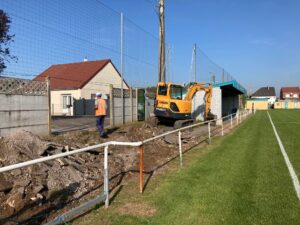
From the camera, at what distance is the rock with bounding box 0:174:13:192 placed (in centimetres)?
593

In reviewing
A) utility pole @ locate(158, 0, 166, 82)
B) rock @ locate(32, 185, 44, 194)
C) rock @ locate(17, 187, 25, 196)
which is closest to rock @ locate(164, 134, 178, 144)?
rock @ locate(32, 185, 44, 194)

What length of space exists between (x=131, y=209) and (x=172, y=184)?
1.76m

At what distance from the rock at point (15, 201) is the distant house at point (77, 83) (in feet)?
93.0

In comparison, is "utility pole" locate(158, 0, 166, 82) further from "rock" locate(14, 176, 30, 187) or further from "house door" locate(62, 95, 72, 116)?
"rock" locate(14, 176, 30, 187)

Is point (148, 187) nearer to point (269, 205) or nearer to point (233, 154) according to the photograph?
point (269, 205)

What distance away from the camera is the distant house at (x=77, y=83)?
3581cm

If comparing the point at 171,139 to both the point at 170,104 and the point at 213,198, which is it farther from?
the point at 213,198

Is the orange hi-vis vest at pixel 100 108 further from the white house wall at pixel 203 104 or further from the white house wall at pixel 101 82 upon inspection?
the white house wall at pixel 101 82

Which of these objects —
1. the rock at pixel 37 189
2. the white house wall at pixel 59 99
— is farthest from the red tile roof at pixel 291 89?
the rock at pixel 37 189

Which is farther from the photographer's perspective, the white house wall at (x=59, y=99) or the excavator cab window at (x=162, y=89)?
the white house wall at (x=59, y=99)

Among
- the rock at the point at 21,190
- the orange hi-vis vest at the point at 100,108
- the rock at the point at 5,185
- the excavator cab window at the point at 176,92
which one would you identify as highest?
the excavator cab window at the point at 176,92

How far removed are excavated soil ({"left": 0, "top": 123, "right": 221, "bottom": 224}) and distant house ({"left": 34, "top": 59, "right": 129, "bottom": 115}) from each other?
24.1 metres

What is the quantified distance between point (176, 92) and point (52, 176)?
544 inches

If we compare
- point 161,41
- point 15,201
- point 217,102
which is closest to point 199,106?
point 217,102
